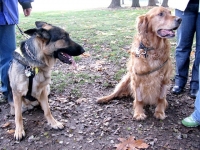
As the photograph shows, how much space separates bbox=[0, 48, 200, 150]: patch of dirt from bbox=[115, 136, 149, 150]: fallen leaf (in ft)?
0.24

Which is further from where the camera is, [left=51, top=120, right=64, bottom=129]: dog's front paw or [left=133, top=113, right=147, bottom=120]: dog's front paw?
[left=133, top=113, right=147, bottom=120]: dog's front paw

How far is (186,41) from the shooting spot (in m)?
4.18

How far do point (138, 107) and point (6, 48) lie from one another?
2421mm

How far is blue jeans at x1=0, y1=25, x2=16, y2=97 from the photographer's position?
12.2 feet

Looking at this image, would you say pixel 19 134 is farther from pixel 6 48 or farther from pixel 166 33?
pixel 166 33

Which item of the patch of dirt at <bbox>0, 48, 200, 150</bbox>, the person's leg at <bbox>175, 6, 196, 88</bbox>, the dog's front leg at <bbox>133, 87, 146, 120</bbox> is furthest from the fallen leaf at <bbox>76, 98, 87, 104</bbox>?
the person's leg at <bbox>175, 6, 196, 88</bbox>

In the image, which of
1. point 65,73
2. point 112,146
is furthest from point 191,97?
point 65,73

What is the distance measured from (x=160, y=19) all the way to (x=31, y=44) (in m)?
1.92

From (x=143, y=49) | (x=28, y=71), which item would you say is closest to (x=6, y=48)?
(x=28, y=71)

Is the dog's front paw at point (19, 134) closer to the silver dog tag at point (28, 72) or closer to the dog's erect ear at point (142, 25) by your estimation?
the silver dog tag at point (28, 72)

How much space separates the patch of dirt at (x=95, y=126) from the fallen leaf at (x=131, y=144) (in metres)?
0.07

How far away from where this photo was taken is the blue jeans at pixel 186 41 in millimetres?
3924

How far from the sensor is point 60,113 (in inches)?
155

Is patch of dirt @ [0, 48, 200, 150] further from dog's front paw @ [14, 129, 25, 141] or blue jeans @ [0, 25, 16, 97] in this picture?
blue jeans @ [0, 25, 16, 97]
